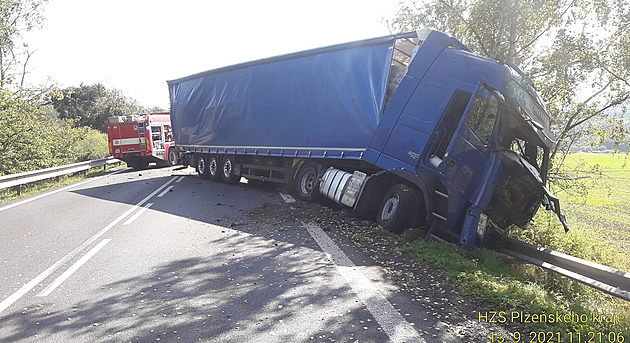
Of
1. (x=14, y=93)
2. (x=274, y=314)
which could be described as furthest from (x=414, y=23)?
(x=14, y=93)

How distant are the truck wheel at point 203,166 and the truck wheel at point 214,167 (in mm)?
275

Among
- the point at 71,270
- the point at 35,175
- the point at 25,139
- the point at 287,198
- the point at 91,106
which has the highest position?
the point at 91,106

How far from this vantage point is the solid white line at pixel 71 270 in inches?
212

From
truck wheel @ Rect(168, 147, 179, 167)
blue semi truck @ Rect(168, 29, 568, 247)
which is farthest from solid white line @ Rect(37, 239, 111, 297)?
truck wheel @ Rect(168, 147, 179, 167)

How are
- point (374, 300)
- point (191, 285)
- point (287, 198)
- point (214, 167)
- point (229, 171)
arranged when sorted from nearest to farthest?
1. point (374, 300)
2. point (191, 285)
3. point (287, 198)
4. point (229, 171)
5. point (214, 167)

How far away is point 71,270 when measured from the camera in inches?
245

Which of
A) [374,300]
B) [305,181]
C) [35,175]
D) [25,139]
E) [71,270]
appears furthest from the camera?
[25,139]

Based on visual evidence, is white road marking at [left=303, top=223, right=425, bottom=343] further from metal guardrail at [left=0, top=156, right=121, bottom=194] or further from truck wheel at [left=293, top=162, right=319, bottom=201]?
metal guardrail at [left=0, top=156, right=121, bottom=194]

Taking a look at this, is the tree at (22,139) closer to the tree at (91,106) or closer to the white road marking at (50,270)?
the white road marking at (50,270)

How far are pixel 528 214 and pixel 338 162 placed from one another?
4.56 meters

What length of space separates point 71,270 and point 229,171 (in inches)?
416

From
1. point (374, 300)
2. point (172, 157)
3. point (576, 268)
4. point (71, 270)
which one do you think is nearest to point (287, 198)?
point (71, 270)

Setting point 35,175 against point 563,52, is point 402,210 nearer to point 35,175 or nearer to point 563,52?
point 563,52

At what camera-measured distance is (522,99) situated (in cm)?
721
